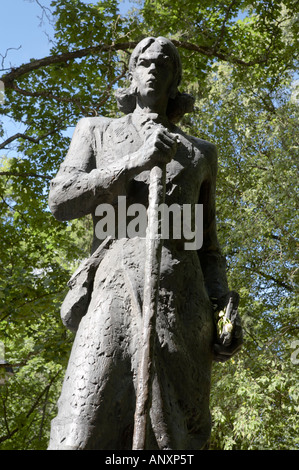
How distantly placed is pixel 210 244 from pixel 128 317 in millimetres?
1049

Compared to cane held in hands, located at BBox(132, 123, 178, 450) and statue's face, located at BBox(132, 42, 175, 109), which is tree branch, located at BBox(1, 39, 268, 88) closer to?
statue's face, located at BBox(132, 42, 175, 109)

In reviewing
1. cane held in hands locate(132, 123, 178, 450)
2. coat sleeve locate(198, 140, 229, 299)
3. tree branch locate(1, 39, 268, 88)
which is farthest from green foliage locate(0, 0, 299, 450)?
cane held in hands locate(132, 123, 178, 450)

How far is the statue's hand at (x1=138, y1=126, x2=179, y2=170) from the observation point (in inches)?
135

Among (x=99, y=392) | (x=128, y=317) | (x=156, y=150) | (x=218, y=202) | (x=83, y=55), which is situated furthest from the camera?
(x=218, y=202)

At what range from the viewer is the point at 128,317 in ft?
10.9

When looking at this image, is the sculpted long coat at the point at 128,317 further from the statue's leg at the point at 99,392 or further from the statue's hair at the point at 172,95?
the statue's hair at the point at 172,95

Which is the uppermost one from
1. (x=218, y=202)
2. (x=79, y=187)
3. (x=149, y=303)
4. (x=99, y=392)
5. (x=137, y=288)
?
(x=218, y=202)

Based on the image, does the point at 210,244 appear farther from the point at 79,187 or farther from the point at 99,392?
the point at 99,392

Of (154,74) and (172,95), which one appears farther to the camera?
(172,95)

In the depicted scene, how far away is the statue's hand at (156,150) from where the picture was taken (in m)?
3.43

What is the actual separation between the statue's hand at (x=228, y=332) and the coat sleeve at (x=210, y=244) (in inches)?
12.2

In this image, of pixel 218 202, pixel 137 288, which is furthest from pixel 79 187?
pixel 218 202

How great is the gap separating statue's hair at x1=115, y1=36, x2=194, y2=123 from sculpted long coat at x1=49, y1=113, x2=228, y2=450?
0.47 feet
